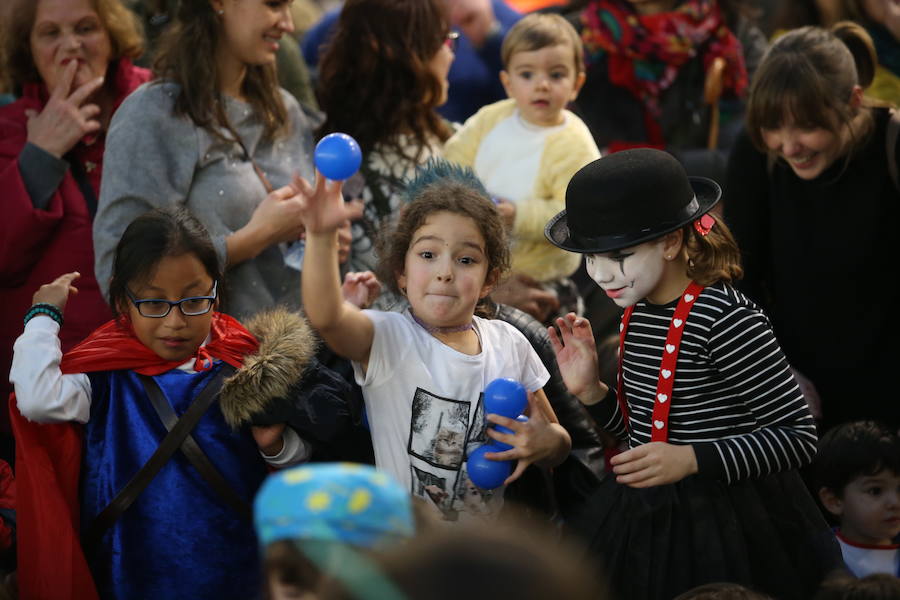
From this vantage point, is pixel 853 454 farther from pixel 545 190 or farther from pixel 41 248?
pixel 41 248

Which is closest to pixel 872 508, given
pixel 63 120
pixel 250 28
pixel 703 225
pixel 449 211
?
pixel 703 225

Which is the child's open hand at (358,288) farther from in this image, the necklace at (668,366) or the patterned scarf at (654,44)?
the patterned scarf at (654,44)

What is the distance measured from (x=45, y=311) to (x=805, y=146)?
221cm

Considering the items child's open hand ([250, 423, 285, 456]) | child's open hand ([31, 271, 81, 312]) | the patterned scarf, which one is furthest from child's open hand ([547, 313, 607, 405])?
the patterned scarf

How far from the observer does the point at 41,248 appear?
11.6ft

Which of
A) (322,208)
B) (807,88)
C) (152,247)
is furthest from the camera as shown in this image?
(807,88)

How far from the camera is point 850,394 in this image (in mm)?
3775

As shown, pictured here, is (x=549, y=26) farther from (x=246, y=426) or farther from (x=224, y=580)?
(x=224, y=580)

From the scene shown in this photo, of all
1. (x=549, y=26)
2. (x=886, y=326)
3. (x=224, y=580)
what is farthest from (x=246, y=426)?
(x=886, y=326)

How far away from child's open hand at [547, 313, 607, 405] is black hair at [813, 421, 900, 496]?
0.99m

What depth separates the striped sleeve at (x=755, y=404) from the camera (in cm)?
271

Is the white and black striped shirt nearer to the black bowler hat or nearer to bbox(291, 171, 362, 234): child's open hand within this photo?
the black bowler hat

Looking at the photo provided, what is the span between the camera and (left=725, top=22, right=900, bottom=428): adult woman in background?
3.39m

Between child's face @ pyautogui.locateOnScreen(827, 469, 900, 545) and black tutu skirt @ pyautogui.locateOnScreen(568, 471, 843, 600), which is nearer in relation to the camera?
black tutu skirt @ pyautogui.locateOnScreen(568, 471, 843, 600)
